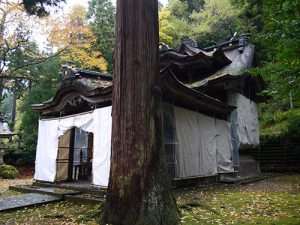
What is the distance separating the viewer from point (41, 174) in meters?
10.2

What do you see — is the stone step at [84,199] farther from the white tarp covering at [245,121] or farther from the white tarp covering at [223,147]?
the white tarp covering at [245,121]

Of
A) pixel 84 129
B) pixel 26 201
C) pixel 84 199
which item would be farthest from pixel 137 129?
pixel 84 129

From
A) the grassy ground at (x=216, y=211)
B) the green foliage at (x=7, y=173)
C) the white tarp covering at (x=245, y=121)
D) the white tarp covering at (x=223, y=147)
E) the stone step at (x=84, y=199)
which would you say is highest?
the white tarp covering at (x=245, y=121)

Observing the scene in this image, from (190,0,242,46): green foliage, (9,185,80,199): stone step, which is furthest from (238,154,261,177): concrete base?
(190,0,242,46): green foliage

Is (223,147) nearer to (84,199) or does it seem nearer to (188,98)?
(188,98)

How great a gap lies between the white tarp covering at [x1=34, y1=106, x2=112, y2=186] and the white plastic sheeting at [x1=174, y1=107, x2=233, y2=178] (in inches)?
92.9

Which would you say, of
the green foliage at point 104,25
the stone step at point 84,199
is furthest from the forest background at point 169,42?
the stone step at point 84,199

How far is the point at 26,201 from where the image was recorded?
721cm

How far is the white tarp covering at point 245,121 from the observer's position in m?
12.9

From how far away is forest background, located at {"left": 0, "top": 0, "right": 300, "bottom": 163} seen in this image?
5.44 m

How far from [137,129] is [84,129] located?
4.70 m

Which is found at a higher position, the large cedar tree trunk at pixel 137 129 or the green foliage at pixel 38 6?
the green foliage at pixel 38 6

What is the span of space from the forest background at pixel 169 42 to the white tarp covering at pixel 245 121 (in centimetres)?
123

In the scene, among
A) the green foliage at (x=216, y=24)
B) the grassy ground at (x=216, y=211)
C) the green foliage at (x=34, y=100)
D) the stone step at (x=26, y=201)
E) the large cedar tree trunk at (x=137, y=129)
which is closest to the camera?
the large cedar tree trunk at (x=137, y=129)
